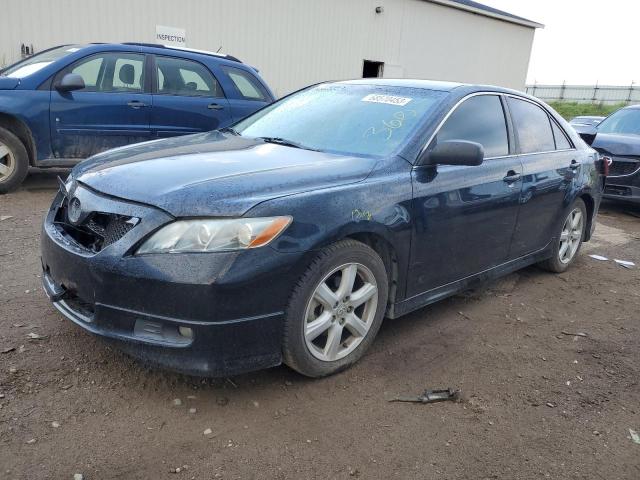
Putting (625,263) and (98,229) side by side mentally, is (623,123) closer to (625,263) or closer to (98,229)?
(625,263)

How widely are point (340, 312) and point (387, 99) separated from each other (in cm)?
161

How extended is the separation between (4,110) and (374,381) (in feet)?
17.5

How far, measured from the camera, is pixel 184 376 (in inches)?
116

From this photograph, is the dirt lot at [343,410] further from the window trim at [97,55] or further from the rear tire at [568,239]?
the window trim at [97,55]

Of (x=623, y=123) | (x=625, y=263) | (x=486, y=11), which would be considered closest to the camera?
(x=625, y=263)

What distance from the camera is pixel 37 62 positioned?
266 inches

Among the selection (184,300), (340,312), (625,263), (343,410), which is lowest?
(625,263)

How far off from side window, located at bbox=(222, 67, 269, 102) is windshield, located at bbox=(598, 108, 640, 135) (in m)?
6.05

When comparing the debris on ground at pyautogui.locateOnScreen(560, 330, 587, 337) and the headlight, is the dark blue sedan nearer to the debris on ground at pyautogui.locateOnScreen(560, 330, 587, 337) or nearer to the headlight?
the headlight

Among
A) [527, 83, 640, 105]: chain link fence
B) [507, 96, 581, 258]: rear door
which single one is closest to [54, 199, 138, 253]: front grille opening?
[507, 96, 581, 258]: rear door

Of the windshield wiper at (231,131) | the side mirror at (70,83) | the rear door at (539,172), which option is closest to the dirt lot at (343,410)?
the rear door at (539,172)

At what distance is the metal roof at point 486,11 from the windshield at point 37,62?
1598 centimetres

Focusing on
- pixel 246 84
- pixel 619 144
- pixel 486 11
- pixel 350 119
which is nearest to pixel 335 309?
pixel 350 119

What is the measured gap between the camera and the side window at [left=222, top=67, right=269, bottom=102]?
7.70 m
